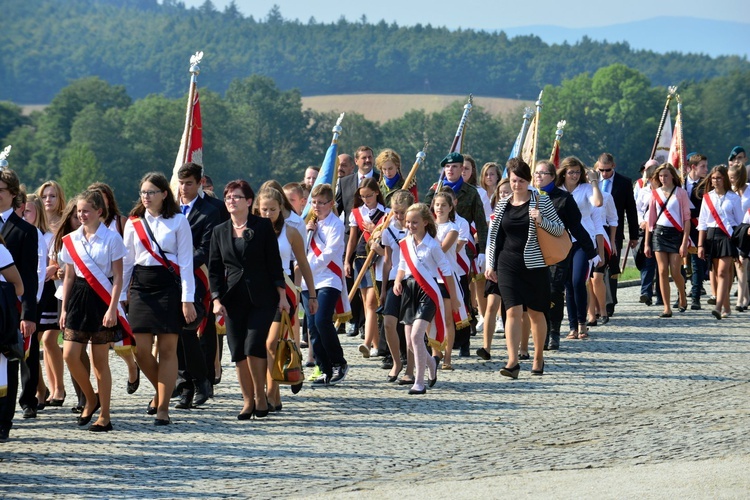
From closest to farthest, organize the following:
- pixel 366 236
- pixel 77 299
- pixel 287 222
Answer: pixel 77 299 → pixel 287 222 → pixel 366 236

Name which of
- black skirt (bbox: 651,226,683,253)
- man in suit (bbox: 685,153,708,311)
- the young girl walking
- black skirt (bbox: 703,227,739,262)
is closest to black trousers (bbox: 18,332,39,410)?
the young girl walking

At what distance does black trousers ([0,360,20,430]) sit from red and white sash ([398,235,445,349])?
10.9ft

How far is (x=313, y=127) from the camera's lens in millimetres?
122562

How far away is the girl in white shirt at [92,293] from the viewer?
887cm

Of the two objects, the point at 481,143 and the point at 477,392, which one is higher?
the point at 481,143

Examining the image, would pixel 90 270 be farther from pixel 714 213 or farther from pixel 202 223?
pixel 714 213

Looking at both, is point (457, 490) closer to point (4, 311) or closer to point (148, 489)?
point (148, 489)

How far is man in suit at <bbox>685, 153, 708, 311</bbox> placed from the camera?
16.7 metres

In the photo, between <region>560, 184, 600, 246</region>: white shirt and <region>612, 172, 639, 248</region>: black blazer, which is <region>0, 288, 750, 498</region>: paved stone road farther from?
<region>612, 172, 639, 248</region>: black blazer

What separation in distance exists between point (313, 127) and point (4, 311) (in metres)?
115

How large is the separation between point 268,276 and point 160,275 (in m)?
0.74

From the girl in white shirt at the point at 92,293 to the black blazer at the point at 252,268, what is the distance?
73 centimetres

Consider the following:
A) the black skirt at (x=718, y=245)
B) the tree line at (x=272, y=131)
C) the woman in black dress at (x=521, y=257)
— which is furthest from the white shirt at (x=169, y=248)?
the tree line at (x=272, y=131)

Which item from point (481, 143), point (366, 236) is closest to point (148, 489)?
point (366, 236)
